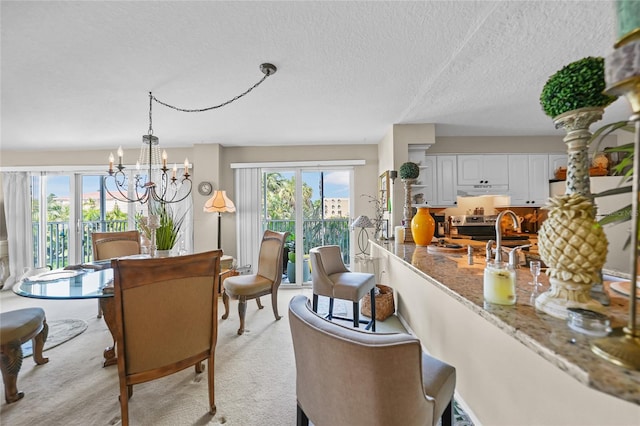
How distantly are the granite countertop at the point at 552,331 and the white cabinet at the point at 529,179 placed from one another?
10.4 feet

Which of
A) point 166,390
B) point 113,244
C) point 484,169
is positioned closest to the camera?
point 166,390

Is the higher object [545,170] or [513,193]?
[545,170]

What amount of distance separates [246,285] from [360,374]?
2198mm

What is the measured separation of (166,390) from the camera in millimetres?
1859

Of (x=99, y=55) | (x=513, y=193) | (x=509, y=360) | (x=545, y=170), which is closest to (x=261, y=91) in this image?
(x=99, y=55)

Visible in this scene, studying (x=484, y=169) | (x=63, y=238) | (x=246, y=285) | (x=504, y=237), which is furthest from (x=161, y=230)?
(x=504, y=237)

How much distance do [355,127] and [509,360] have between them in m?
2.93

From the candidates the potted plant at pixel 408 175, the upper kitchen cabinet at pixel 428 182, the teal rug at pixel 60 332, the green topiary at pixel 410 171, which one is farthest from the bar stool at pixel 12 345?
the upper kitchen cabinet at pixel 428 182

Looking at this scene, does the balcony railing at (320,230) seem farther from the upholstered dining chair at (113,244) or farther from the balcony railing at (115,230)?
the upholstered dining chair at (113,244)

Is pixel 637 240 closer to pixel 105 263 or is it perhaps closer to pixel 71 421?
pixel 71 421

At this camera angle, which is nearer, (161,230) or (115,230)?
(161,230)

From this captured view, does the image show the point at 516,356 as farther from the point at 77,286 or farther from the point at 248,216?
the point at 248,216

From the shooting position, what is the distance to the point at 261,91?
2408 mm

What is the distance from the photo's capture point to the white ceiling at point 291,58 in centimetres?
147
